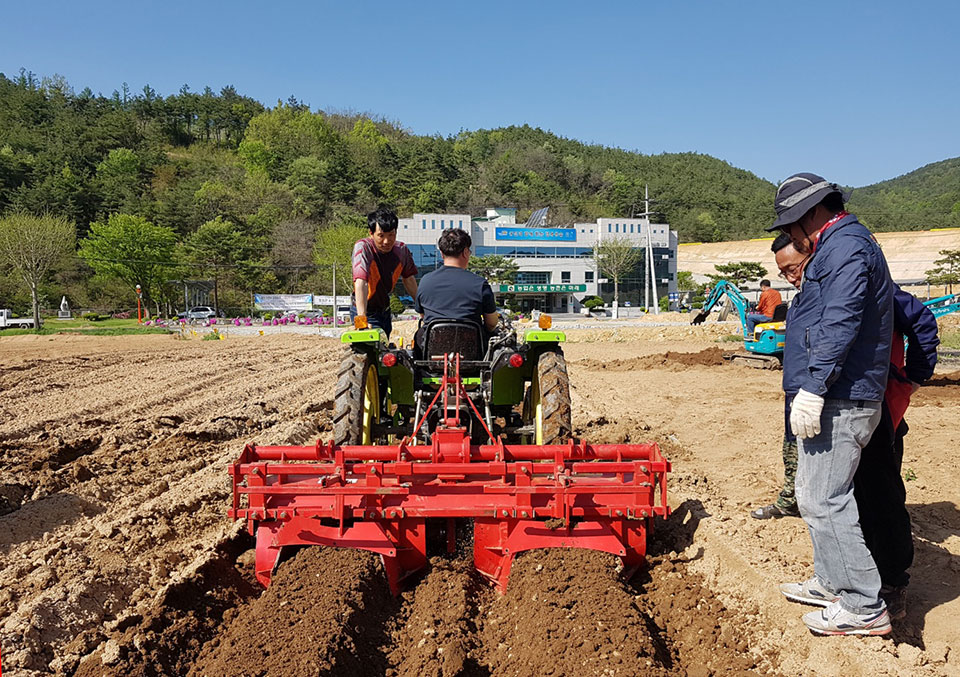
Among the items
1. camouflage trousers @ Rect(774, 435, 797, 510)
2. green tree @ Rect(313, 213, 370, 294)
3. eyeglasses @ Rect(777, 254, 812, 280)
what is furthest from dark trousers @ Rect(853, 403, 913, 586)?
green tree @ Rect(313, 213, 370, 294)

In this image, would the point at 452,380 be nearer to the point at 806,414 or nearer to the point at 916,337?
the point at 806,414

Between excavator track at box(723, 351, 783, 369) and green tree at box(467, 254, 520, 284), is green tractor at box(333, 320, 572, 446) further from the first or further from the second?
green tree at box(467, 254, 520, 284)

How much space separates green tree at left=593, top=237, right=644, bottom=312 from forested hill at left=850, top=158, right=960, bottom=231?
2205 cm

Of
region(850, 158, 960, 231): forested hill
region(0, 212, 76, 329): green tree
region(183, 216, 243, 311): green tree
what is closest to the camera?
region(0, 212, 76, 329): green tree

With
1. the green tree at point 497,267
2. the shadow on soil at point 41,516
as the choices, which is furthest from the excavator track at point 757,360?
the green tree at point 497,267

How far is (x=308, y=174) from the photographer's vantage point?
3078 inches

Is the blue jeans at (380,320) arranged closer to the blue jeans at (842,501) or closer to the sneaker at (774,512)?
the sneaker at (774,512)

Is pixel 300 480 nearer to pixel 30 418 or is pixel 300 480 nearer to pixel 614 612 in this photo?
pixel 614 612

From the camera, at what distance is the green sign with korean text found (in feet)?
168

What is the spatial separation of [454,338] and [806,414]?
7.69ft

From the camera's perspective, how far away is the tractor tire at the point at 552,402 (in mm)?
4066

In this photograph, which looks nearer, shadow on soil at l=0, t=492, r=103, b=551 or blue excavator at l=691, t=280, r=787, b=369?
shadow on soil at l=0, t=492, r=103, b=551

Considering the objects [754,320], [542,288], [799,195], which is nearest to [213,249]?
[542,288]

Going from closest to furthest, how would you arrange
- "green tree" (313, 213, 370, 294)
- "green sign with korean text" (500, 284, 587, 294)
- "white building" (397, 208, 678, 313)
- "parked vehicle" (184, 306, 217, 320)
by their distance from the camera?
"parked vehicle" (184, 306, 217, 320) → "green sign with korean text" (500, 284, 587, 294) → "green tree" (313, 213, 370, 294) → "white building" (397, 208, 678, 313)
